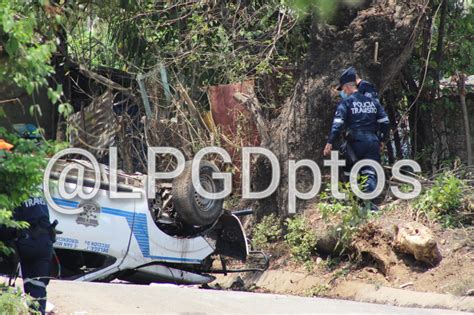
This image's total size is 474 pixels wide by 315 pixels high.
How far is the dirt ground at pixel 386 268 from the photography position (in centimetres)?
764

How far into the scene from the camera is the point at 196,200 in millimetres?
8680

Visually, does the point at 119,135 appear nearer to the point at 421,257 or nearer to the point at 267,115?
the point at 267,115

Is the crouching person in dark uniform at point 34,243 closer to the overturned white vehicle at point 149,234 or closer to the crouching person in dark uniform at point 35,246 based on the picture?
the crouching person in dark uniform at point 35,246

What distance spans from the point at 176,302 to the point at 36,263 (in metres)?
1.28

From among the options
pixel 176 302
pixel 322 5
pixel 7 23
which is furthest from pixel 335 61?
pixel 7 23

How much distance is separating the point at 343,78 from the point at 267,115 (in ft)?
5.89

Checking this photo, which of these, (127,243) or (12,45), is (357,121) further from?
(12,45)

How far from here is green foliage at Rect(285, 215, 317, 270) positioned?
913 cm

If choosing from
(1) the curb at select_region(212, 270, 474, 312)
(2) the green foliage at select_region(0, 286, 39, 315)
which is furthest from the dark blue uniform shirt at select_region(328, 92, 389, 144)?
(2) the green foliage at select_region(0, 286, 39, 315)

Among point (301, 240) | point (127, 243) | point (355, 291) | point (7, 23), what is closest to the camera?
point (7, 23)

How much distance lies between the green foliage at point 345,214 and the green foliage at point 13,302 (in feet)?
12.6

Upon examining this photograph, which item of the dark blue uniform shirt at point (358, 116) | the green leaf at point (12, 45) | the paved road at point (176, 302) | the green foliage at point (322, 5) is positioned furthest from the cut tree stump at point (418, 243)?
the green leaf at point (12, 45)

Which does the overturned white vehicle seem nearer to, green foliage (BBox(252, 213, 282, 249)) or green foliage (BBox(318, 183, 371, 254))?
green foliage (BBox(252, 213, 282, 249))

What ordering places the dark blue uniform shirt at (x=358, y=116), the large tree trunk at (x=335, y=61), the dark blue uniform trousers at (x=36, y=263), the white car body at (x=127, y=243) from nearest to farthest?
the dark blue uniform trousers at (x=36, y=263) < the white car body at (x=127, y=243) < the dark blue uniform shirt at (x=358, y=116) < the large tree trunk at (x=335, y=61)
